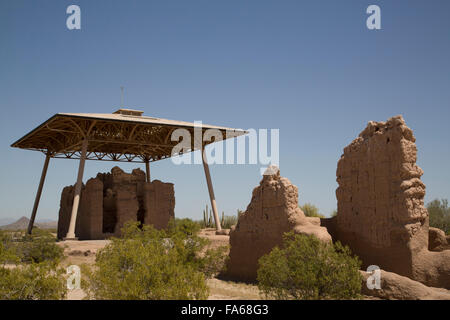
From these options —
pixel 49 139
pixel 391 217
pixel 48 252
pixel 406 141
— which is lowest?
pixel 48 252

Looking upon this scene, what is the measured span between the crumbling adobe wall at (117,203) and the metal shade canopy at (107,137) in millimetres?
1068

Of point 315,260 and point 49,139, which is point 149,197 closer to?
point 49,139

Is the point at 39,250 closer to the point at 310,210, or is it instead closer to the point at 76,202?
the point at 76,202

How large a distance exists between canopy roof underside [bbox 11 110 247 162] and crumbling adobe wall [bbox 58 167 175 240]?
2.22 meters

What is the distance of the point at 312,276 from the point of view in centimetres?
941

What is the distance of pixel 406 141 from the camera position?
1270 centimetres

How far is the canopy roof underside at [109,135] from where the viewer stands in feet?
77.0

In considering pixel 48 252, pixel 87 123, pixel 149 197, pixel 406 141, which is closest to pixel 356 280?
pixel 406 141

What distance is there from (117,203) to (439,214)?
20039 millimetres

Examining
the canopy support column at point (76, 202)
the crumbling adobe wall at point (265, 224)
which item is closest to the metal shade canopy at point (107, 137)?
the canopy support column at point (76, 202)

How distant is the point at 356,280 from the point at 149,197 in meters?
16.7

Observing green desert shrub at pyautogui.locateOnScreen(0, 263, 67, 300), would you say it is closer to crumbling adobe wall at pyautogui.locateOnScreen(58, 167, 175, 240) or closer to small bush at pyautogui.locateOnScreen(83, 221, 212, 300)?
small bush at pyautogui.locateOnScreen(83, 221, 212, 300)

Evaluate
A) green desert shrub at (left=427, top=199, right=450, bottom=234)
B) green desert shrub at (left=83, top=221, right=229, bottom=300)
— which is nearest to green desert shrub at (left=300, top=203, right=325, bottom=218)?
green desert shrub at (left=427, top=199, right=450, bottom=234)

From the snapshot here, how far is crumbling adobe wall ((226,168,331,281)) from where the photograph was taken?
A: 13977 mm
